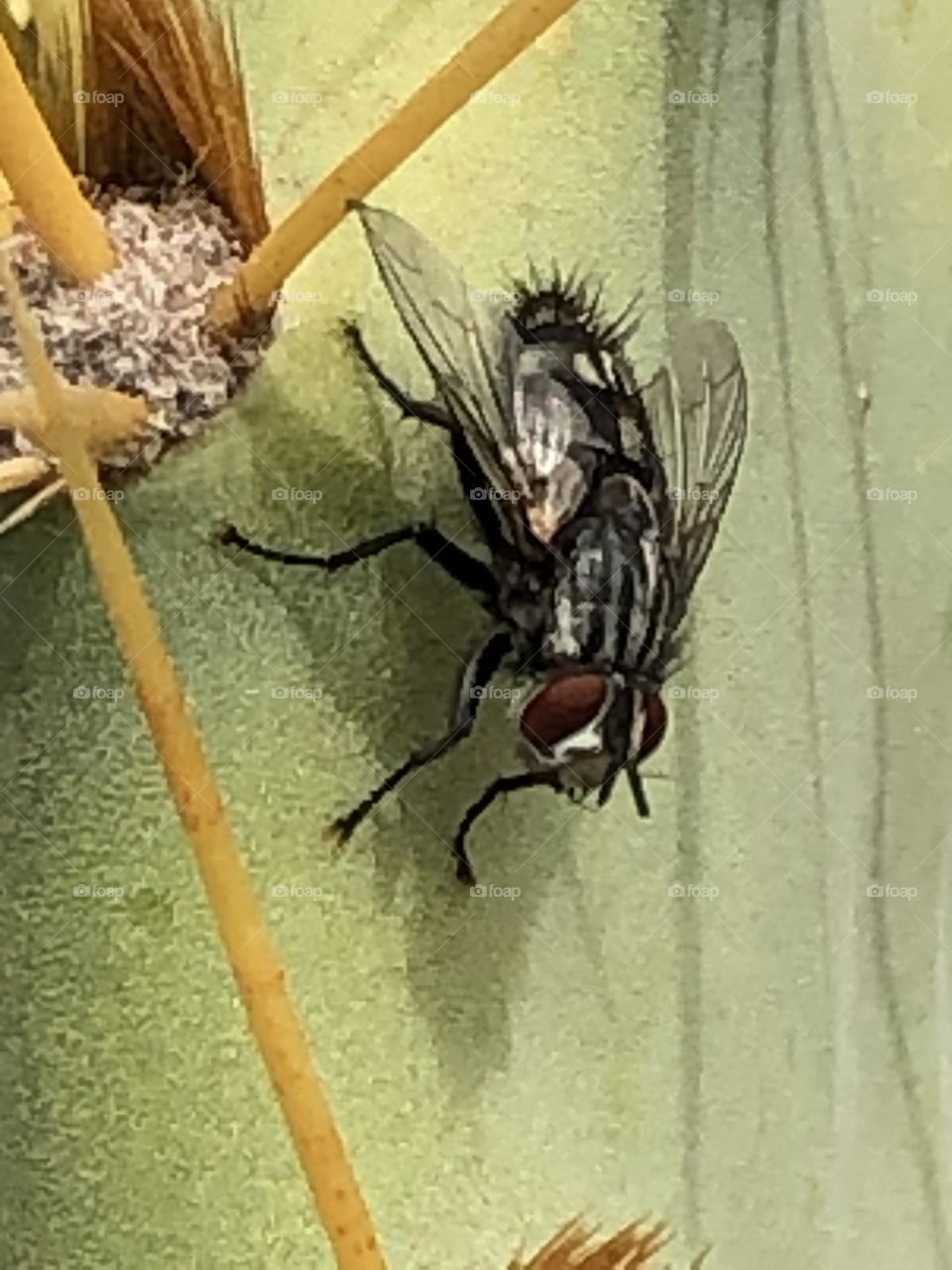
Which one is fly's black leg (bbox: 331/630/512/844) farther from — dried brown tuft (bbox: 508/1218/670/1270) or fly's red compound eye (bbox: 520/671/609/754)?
dried brown tuft (bbox: 508/1218/670/1270)

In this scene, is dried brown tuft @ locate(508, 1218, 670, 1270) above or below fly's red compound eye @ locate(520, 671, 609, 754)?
below

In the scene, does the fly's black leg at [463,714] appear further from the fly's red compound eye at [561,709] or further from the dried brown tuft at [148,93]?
the dried brown tuft at [148,93]

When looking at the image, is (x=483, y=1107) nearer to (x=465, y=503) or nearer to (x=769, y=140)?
(x=465, y=503)

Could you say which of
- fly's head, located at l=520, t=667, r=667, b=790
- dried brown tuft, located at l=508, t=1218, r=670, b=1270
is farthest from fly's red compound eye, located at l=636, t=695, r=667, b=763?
dried brown tuft, located at l=508, t=1218, r=670, b=1270

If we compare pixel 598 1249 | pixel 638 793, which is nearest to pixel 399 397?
pixel 638 793

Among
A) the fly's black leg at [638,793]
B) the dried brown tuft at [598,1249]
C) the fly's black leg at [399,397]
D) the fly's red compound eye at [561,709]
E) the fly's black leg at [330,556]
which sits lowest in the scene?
the dried brown tuft at [598,1249]

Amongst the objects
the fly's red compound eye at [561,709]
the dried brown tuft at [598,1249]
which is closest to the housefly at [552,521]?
the fly's red compound eye at [561,709]

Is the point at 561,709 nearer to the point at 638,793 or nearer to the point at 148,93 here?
the point at 638,793
